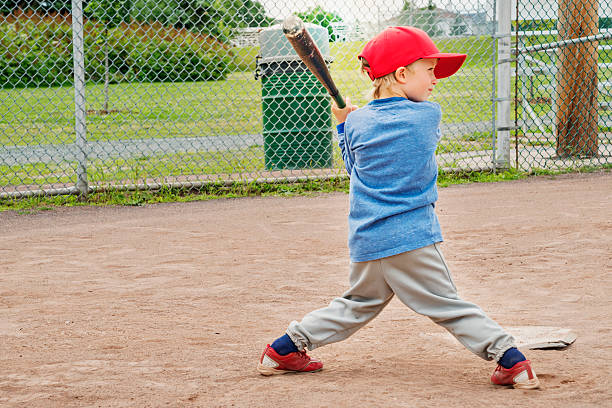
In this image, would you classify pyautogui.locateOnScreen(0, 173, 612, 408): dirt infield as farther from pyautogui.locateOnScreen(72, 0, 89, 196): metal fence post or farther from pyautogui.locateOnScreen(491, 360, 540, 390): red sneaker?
pyautogui.locateOnScreen(72, 0, 89, 196): metal fence post

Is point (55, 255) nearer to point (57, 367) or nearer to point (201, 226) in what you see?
point (201, 226)

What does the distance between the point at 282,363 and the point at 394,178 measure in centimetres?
74

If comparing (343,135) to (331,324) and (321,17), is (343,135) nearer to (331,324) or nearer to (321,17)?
(331,324)

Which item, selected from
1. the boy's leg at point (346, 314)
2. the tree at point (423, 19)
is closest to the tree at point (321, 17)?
the tree at point (423, 19)

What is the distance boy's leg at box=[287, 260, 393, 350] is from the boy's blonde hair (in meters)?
0.58

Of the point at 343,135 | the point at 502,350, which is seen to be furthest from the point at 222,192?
the point at 502,350

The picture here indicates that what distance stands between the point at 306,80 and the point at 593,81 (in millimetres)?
2960

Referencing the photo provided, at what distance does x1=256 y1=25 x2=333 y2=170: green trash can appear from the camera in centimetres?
705

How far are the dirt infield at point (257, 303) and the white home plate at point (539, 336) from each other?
0.03m

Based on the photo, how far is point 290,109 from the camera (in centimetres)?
709

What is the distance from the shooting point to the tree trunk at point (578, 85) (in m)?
7.63

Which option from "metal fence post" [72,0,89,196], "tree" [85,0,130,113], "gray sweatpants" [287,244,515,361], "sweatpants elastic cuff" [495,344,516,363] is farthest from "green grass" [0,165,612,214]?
"sweatpants elastic cuff" [495,344,516,363]

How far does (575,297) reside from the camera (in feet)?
11.2

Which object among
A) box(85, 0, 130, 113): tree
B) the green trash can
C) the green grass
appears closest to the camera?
the green grass
